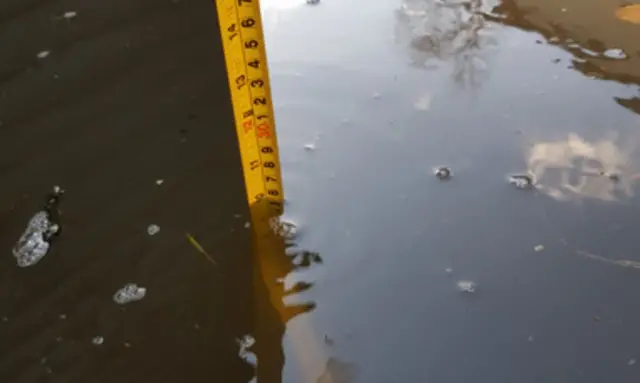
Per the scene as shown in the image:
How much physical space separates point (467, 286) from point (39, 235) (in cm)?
97

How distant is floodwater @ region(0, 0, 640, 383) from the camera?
1.58 m

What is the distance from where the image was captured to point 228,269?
173 cm

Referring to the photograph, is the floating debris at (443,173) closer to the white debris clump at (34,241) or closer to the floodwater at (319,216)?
the floodwater at (319,216)

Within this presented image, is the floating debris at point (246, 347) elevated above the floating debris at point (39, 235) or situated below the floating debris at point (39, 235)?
below

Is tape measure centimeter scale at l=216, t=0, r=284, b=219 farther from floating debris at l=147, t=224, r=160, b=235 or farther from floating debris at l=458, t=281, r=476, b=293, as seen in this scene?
Result: floating debris at l=458, t=281, r=476, b=293

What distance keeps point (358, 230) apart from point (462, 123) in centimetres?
46

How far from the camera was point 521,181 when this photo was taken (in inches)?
73.5

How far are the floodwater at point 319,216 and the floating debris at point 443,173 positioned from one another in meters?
0.01

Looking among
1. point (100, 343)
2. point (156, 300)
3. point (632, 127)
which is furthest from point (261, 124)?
point (632, 127)

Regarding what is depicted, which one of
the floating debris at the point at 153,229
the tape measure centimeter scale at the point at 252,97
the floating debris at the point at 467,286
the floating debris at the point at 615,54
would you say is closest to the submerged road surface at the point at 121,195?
the floating debris at the point at 153,229

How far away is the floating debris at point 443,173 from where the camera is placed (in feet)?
6.18

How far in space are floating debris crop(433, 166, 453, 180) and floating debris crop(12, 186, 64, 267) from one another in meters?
0.90

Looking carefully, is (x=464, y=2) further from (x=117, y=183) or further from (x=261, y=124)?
(x=117, y=183)

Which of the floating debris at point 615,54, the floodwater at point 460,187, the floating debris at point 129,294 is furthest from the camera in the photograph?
the floating debris at point 615,54
